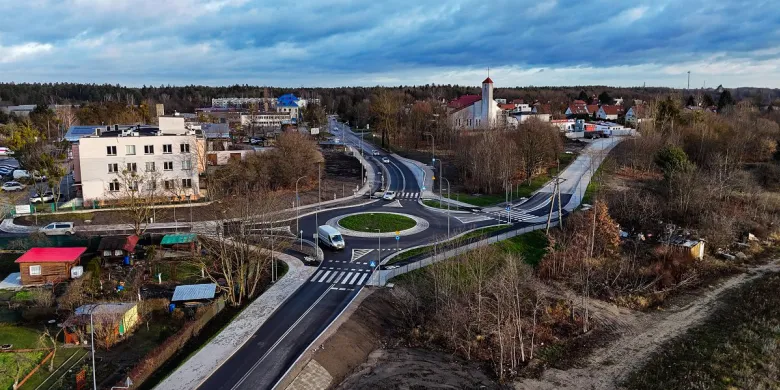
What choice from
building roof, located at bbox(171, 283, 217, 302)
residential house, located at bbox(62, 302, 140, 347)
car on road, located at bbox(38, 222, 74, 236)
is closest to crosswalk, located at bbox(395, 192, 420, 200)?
building roof, located at bbox(171, 283, 217, 302)


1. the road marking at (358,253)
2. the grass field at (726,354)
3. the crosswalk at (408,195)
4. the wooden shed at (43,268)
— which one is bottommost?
the grass field at (726,354)

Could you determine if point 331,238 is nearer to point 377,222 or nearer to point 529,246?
point 377,222

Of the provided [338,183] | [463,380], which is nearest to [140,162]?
[338,183]

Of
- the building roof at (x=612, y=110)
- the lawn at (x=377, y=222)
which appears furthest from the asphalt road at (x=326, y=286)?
the building roof at (x=612, y=110)

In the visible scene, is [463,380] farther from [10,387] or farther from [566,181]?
[566,181]

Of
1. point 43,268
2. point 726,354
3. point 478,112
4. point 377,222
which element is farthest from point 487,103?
point 43,268

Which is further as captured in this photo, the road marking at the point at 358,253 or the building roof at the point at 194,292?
the road marking at the point at 358,253

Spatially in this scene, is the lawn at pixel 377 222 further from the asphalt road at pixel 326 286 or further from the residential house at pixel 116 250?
the residential house at pixel 116 250
